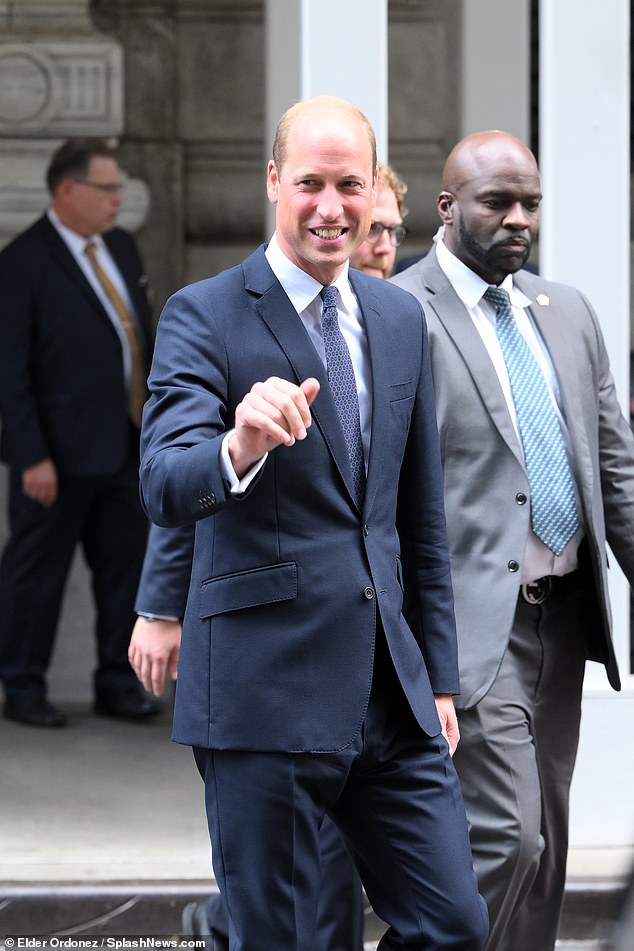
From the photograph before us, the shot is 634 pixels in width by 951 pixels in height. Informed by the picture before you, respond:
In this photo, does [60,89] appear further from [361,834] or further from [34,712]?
[361,834]

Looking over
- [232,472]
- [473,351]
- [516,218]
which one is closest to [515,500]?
[473,351]

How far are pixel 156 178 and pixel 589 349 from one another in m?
3.98

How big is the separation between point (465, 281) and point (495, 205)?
0.17m

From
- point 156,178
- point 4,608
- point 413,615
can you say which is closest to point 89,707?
point 4,608

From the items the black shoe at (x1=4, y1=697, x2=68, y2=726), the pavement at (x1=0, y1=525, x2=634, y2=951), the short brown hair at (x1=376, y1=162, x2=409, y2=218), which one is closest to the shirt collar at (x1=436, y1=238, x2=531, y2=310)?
the short brown hair at (x1=376, y1=162, x2=409, y2=218)

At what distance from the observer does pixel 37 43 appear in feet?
23.0

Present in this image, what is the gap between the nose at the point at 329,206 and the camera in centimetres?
287

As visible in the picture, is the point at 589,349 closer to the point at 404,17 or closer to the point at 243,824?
the point at 243,824

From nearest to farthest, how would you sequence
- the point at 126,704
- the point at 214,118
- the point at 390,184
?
the point at 390,184
the point at 126,704
the point at 214,118

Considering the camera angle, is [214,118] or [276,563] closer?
[276,563]

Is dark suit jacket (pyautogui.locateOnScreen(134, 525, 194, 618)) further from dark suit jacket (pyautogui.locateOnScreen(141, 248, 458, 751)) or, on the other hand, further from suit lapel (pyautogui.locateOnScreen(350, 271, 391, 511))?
suit lapel (pyautogui.locateOnScreen(350, 271, 391, 511))

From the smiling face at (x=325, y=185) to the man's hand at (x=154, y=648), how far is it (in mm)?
912

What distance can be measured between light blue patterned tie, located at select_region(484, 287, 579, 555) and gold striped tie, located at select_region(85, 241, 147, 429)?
3023 mm

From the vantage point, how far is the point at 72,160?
661 cm
